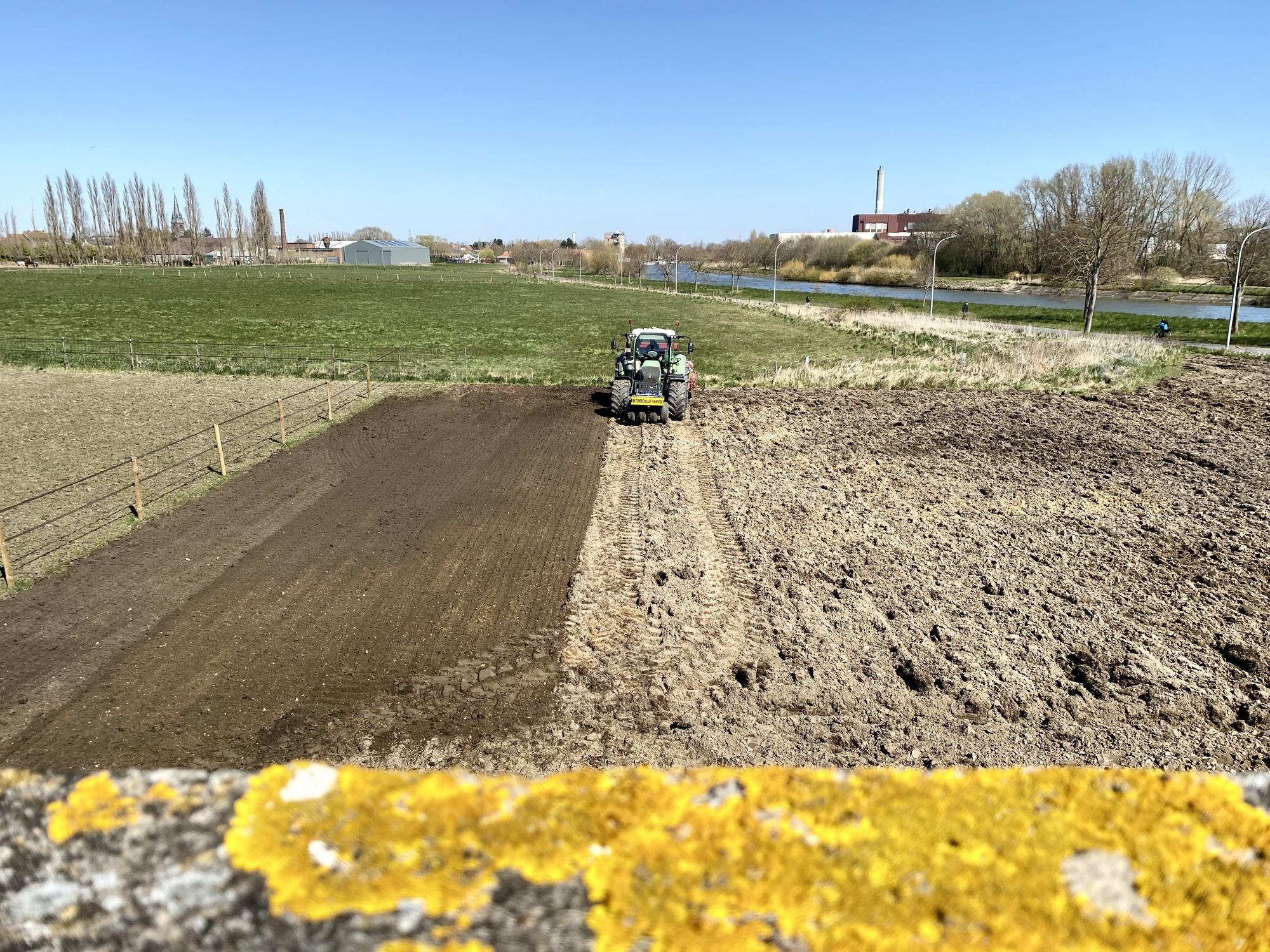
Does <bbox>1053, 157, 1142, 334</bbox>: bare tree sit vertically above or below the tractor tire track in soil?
above

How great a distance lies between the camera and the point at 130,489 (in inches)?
608

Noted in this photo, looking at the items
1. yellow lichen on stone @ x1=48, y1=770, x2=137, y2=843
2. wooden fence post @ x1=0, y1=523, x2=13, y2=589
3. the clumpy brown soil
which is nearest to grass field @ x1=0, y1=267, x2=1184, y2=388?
the clumpy brown soil

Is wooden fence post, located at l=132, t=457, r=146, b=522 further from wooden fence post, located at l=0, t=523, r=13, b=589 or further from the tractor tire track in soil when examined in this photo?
wooden fence post, located at l=0, t=523, r=13, b=589

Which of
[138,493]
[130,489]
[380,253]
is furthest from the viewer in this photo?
[380,253]

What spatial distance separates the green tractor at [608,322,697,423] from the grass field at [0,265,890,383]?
7141mm

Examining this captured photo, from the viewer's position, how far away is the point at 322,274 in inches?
4304

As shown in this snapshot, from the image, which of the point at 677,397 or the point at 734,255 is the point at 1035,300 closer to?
the point at 677,397

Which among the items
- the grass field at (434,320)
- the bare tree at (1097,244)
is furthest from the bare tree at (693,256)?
the bare tree at (1097,244)

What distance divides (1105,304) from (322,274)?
9360cm

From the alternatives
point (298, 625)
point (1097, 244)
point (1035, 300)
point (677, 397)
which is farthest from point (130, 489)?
point (1035, 300)

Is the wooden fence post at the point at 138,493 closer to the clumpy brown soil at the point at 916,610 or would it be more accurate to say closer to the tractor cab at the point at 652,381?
the clumpy brown soil at the point at 916,610

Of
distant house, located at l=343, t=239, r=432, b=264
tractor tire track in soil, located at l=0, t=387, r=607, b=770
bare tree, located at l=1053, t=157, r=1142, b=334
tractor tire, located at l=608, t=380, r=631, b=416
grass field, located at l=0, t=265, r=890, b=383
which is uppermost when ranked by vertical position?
distant house, located at l=343, t=239, r=432, b=264

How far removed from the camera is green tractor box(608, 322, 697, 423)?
21.6 m

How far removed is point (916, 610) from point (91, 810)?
33.8 ft
